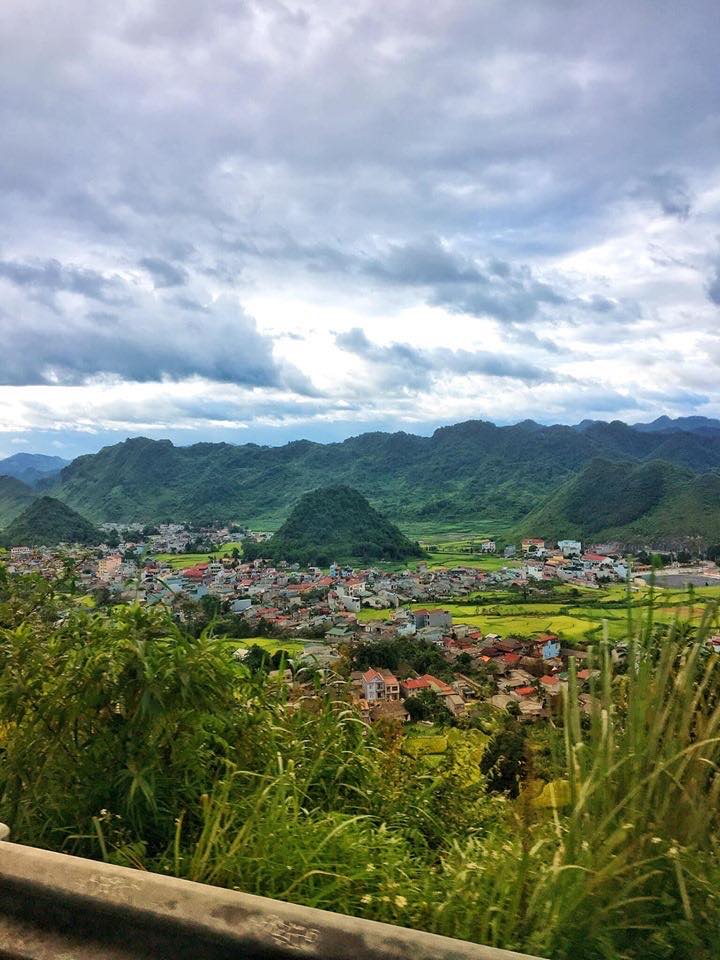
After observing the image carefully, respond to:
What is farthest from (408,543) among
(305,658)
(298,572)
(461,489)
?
(305,658)

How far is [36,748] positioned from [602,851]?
155 cm

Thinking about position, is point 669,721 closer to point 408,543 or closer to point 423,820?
point 423,820

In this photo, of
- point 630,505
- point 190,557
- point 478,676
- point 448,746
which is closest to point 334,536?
point 190,557

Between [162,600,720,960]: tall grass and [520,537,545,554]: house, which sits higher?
[162,600,720,960]: tall grass

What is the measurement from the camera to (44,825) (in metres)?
1.71

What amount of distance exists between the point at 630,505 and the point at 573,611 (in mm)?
42439

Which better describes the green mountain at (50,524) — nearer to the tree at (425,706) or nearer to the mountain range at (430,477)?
the mountain range at (430,477)

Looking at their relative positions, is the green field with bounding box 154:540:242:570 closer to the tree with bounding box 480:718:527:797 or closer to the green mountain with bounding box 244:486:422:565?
the green mountain with bounding box 244:486:422:565

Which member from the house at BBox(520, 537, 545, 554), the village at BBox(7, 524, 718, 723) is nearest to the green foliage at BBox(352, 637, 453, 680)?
the village at BBox(7, 524, 718, 723)

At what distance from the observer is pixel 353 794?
2145 mm

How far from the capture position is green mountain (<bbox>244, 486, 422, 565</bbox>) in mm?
59125

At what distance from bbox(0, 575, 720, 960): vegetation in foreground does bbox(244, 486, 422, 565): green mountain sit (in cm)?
5380

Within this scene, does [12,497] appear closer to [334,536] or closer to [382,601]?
[334,536]

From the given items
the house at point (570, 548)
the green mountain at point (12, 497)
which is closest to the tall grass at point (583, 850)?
the house at point (570, 548)
